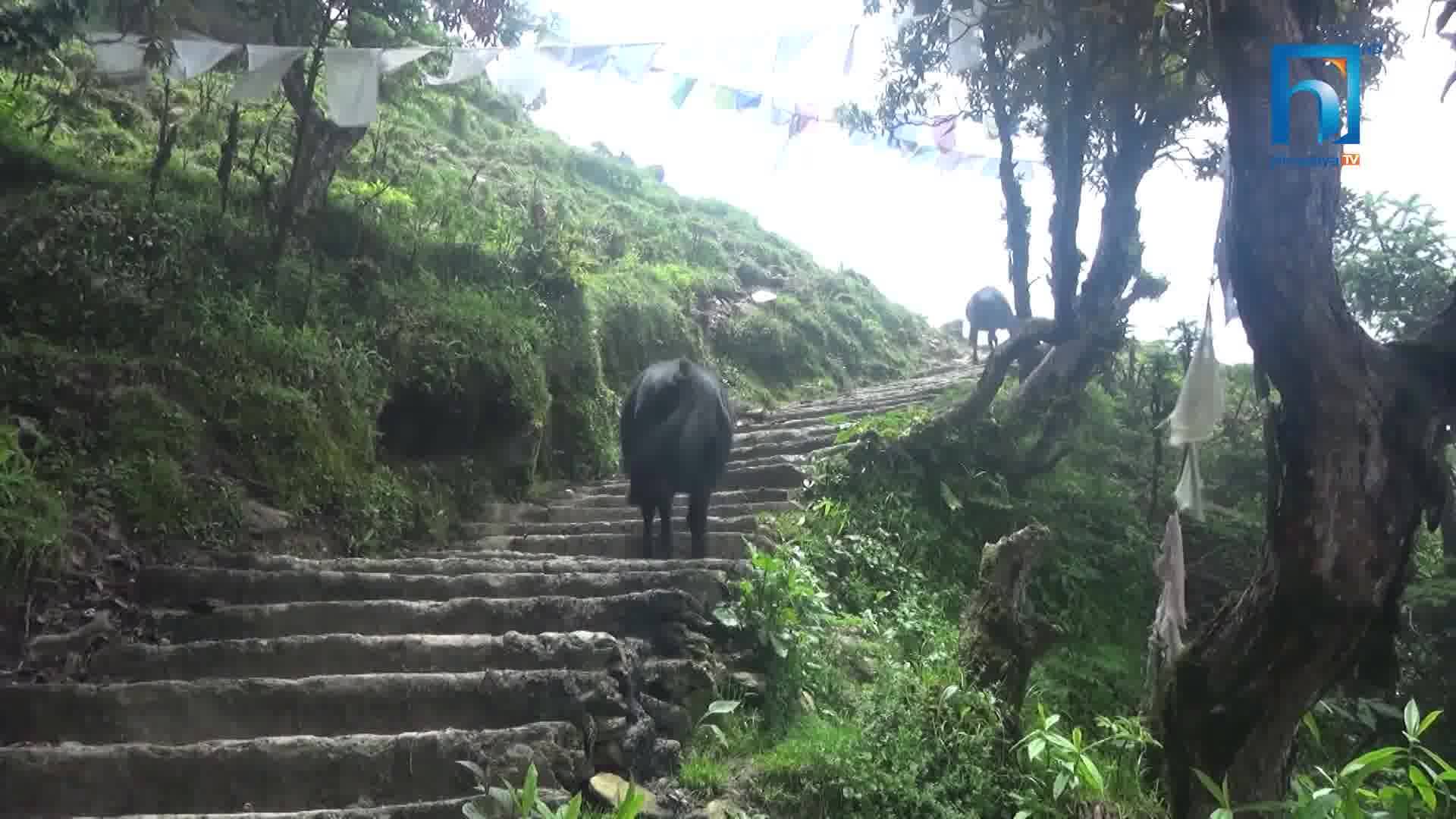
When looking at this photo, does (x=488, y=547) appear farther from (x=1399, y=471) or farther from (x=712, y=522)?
(x=1399, y=471)

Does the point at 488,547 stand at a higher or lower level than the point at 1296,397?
lower

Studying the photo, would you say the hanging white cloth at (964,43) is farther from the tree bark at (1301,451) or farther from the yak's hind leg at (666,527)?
the tree bark at (1301,451)

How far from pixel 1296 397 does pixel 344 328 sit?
19.4ft

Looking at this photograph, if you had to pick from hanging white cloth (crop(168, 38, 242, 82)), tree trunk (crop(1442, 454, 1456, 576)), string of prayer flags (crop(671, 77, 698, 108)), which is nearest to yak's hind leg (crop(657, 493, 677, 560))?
hanging white cloth (crop(168, 38, 242, 82))

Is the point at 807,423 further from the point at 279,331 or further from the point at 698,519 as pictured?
the point at 279,331

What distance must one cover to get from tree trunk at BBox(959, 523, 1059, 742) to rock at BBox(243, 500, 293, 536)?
3804 mm

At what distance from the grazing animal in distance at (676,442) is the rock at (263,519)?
200 cm

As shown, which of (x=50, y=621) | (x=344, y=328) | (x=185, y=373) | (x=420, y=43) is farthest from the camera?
(x=420, y=43)

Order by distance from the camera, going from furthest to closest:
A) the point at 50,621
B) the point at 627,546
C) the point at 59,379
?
1. the point at 627,546
2. the point at 59,379
3. the point at 50,621

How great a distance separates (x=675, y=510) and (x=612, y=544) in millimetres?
916

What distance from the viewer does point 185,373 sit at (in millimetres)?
5648

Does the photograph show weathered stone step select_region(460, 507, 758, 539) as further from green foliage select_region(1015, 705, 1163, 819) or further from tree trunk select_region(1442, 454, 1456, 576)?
tree trunk select_region(1442, 454, 1456, 576)

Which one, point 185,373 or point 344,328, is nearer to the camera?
point 185,373

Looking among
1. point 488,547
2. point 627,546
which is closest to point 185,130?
point 488,547
